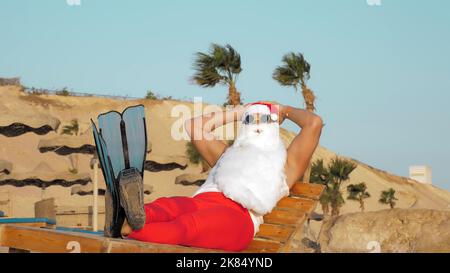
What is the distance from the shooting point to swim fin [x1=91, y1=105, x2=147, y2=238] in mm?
4211

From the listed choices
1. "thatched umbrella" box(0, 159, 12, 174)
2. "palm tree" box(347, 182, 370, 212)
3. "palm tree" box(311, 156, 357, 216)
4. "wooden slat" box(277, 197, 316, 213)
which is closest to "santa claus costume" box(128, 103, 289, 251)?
"wooden slat" box(277, 197, 316, 213)

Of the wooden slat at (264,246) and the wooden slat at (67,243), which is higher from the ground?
the wooden slat at (67,243)

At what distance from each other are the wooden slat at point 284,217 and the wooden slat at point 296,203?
0.07m

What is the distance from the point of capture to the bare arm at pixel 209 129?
6.10m

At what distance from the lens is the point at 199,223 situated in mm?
4680

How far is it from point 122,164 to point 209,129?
1950 millimetres

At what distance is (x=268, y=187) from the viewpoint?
5414 millimetres

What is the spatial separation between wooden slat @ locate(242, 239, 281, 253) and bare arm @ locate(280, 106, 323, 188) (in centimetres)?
51

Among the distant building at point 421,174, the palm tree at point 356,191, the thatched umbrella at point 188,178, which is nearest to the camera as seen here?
the thatched umbrella at point 188,178

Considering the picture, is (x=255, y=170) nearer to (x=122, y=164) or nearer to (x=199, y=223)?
(x=199, y=223)

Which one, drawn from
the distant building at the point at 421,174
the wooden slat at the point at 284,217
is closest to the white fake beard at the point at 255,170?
the wooden slat at the point at 284,217

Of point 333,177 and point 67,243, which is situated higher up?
point 67,243

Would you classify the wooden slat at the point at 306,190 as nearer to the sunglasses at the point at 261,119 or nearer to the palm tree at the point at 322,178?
the sunglasses at the point at 261,119

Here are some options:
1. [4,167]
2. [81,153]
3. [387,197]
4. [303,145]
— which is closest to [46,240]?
[303,145]
